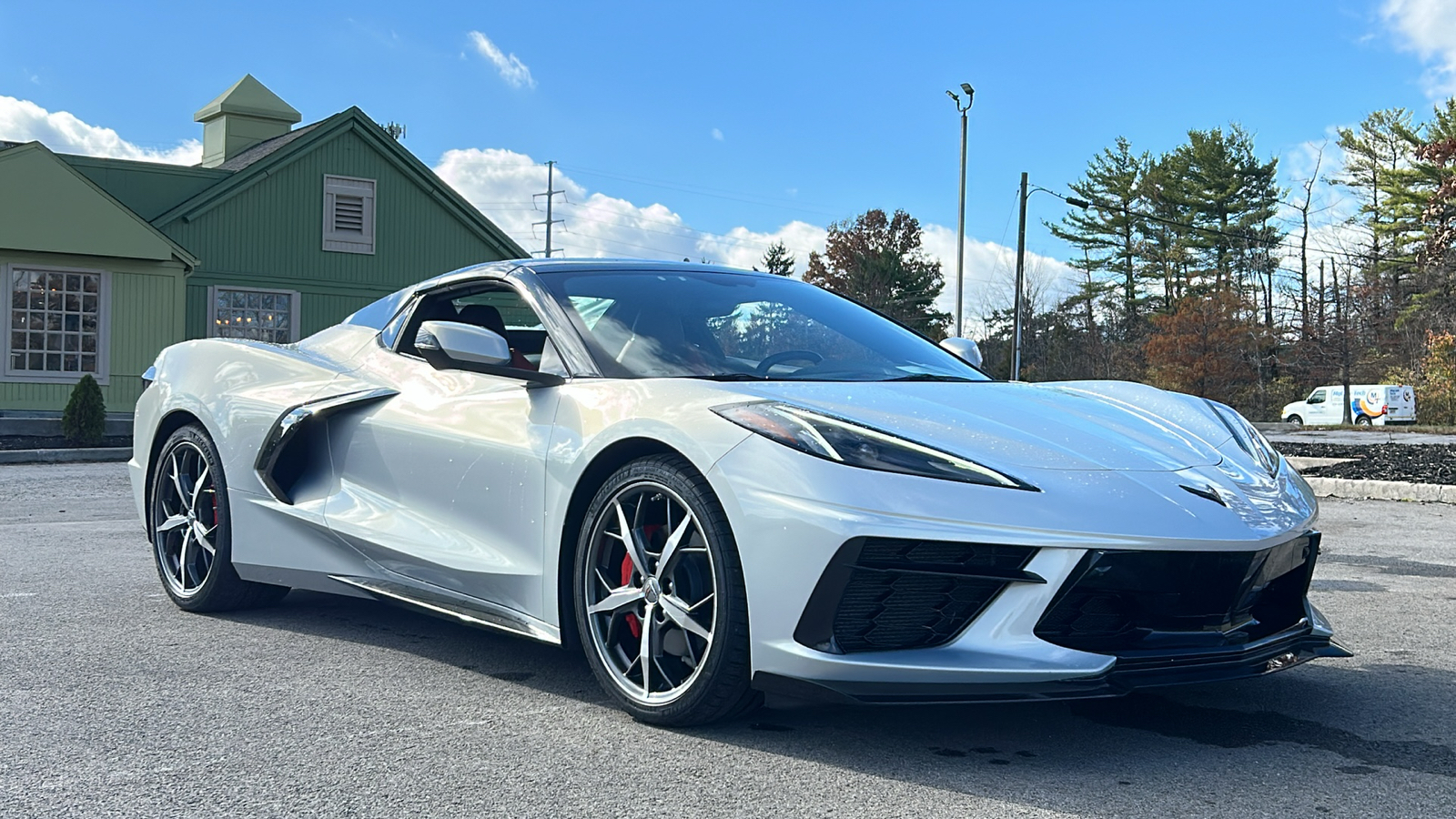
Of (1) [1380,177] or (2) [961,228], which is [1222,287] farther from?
(2) [961,228]

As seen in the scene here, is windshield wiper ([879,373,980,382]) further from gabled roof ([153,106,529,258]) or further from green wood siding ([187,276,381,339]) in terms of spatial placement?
gabled roof ([153,106,529,258])

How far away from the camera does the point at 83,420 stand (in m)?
16.7

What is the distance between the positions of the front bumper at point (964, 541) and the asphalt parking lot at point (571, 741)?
209mm

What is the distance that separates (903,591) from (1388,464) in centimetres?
1266

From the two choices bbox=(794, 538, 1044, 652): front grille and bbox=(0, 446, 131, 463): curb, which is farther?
bbox=(0, 446, 131, 463): curb

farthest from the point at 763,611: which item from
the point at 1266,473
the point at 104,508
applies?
the point at 104,508

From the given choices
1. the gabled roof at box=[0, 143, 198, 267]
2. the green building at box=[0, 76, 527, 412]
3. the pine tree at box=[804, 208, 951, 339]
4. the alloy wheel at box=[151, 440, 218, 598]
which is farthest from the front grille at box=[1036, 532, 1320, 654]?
the pine tree at box=[804, 208, 951, 339]

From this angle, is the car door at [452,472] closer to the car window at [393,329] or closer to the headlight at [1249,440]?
the car window at [393,329]

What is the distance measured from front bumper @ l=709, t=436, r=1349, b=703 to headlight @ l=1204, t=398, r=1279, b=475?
701mm

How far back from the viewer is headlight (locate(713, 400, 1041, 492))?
2994 millimetres

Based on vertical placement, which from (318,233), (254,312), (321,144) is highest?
(321,144)

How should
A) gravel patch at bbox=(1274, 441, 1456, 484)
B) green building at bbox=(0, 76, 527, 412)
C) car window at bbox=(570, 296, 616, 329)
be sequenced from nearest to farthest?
car window at bbox=(570, 296, 616, 329)
gravel patch at bbox=(1274, 441, 1456, 484)
green building at bbox=(0, 76, 527, 412)

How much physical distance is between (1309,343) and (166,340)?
43.1 meters

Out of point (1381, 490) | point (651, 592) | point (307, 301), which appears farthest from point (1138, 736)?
point (307, 301)
